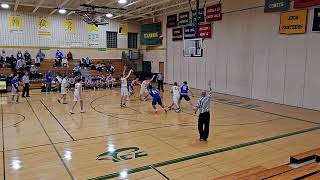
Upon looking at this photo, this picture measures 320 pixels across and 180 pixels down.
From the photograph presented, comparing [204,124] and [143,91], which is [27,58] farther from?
[204,124]

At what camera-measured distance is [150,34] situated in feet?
88.8

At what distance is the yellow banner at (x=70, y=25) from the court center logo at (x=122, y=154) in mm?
21202

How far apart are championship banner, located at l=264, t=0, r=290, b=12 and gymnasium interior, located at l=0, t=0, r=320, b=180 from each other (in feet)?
0.18

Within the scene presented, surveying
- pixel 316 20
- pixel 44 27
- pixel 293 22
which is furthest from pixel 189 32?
pixel 44 27

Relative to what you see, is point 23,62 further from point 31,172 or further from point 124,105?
point 31,172

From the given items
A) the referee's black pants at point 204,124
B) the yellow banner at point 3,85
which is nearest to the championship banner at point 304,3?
the referee's black pants at point 204,124

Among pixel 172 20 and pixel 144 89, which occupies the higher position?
pixel 172 20

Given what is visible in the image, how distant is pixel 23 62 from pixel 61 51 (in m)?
3.72

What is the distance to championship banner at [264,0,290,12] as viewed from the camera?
14.7 metres

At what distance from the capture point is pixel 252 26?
16906 mm

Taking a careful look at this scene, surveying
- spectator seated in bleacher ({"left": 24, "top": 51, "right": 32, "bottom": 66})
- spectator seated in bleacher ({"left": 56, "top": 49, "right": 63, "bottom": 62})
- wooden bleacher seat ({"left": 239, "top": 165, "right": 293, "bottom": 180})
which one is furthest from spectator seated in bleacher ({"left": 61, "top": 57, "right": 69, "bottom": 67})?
wooden bleacher seat ({"left": 239, "top": 165, "right": 293, "bottom": 180})

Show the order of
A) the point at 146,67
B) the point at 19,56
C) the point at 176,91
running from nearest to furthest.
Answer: the point at 176,91 → the point at 19,56 → the point at 146,67

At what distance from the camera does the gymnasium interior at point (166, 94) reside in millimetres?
6457

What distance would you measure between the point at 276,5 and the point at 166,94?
28.3ft
